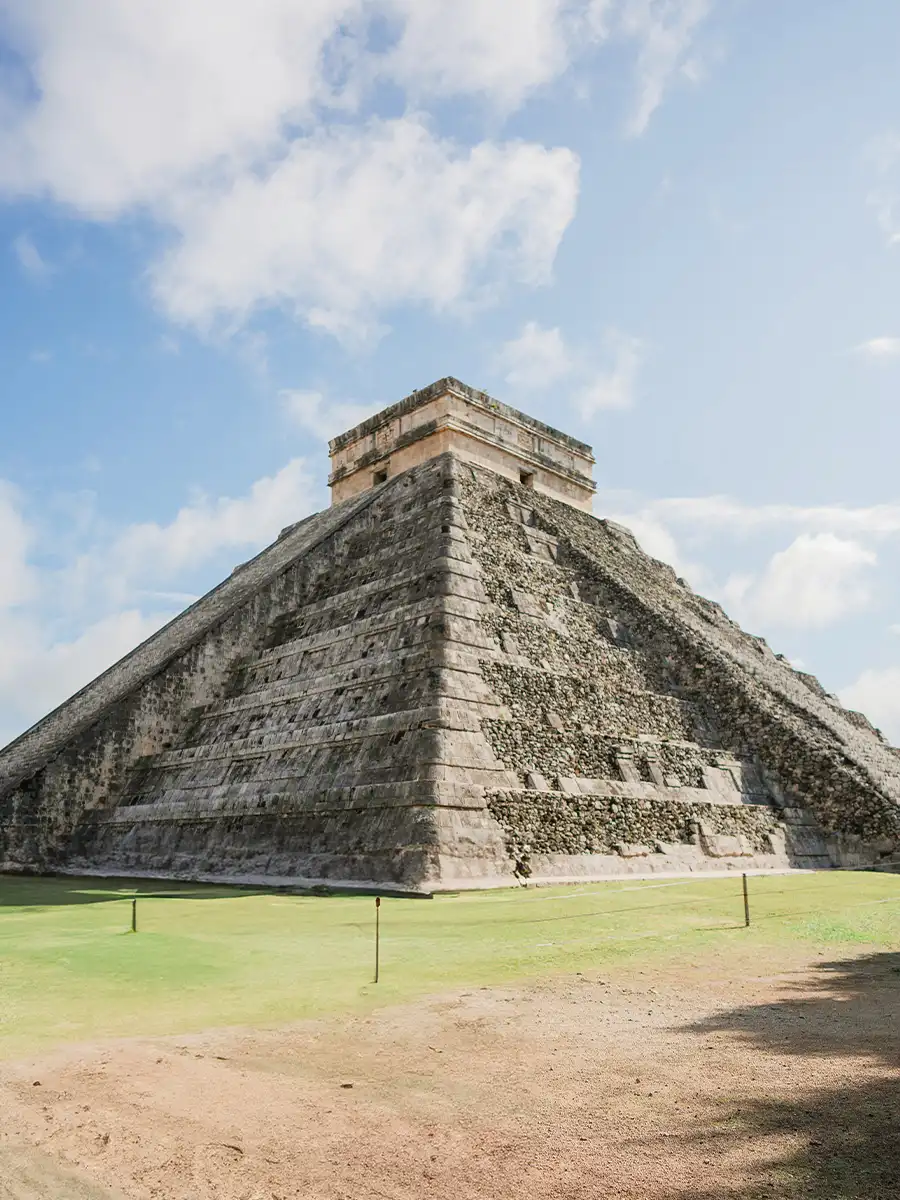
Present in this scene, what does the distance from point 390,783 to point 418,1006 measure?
5.24 meters

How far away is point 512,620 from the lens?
12.8 m

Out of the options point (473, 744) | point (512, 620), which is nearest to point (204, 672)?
point (512, 620)

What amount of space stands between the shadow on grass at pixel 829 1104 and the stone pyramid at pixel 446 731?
478 centimetres

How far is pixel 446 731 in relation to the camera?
998 centimetres

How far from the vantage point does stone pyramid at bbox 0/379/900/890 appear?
9.94 meters

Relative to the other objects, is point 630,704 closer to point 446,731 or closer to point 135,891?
point 446,731

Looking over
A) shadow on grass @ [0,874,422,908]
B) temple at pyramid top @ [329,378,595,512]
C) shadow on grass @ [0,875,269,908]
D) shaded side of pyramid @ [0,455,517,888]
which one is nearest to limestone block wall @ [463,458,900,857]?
shaded side of pyramid @ [0,455,517,888]

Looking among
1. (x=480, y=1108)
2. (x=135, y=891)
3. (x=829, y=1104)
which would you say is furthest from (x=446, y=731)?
(x=829, y=1104)

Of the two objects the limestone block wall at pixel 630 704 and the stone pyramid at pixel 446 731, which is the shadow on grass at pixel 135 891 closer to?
the stone pyramid at pixel 446 731

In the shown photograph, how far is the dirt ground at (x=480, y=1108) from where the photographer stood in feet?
8.12

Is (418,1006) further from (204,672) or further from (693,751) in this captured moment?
(204,672)

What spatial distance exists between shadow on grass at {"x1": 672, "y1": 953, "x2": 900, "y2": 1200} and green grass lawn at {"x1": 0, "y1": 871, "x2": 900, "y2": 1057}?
146 cm

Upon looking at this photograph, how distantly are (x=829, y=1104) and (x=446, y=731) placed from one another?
283 inches

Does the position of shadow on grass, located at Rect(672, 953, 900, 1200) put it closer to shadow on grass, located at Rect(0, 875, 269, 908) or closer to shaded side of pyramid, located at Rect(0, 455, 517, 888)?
shaded side of pyramid, located at Rect(0, 455, 517, 888)
